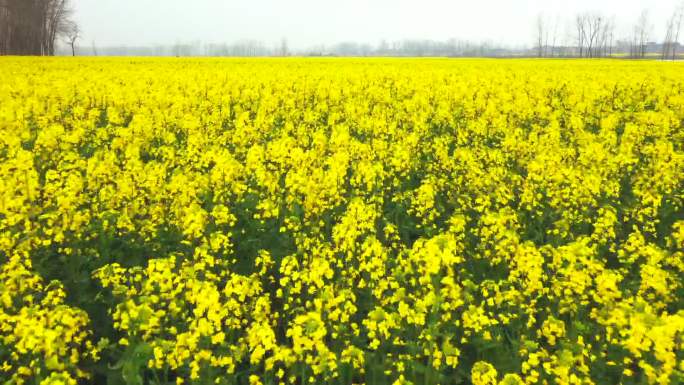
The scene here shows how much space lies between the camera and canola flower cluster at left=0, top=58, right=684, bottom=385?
353 cm

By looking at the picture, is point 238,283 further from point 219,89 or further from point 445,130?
→ point 219,89

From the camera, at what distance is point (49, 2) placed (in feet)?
229

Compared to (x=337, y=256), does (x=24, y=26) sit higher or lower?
higher

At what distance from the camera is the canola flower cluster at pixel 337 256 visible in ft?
11.6

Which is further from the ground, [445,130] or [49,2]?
[49,2]

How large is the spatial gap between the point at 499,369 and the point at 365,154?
16.9ft

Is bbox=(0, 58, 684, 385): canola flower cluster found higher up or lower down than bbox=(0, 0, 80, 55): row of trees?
lower down

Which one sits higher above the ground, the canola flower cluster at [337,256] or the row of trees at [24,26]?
the row of trees at [24,26]

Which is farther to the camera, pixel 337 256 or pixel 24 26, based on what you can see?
pixel 24 26

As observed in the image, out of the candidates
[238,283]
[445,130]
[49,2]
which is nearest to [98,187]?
[238,283]

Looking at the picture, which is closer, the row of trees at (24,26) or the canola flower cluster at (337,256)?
the canola flower cluster at (337,256)

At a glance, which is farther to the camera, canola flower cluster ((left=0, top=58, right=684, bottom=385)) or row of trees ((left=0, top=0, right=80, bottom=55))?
row of trees ((left=0, top=0, right=80, bottom=55))

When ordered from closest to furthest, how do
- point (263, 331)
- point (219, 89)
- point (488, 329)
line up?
1. point (263, 331)
2. point (488, 329)
3. point (219, 89)

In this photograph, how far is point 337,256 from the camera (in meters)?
5.33
